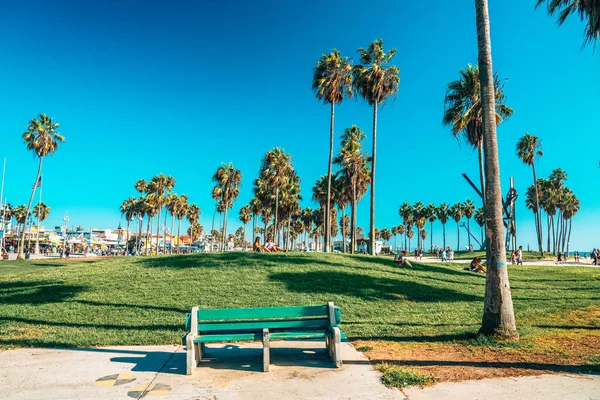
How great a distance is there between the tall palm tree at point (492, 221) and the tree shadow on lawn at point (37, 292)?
11.0 metres

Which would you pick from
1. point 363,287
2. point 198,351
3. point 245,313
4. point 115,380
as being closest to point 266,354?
point 245,313

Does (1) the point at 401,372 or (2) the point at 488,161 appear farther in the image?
(2) the point at 488,161

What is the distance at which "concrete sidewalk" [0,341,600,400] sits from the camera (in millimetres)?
4547

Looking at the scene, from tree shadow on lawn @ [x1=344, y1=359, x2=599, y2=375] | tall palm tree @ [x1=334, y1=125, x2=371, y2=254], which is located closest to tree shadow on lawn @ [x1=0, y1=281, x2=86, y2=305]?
tree shadow on lawn @ [x1=344, y1=359, x2=599, y2=375]

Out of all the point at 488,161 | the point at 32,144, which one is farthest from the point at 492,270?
the point at 32,144

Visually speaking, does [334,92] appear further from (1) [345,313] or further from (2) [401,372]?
(2) [401,372]

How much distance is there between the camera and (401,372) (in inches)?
205

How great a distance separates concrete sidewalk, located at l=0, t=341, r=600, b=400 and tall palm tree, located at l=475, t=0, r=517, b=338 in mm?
1987

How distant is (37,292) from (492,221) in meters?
13.0

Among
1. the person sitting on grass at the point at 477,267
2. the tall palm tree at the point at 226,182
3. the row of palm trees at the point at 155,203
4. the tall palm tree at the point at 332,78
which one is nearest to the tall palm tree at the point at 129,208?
the row of palm trees at the point at 155,203

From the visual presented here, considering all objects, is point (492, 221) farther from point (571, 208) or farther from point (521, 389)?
point (571, 208)

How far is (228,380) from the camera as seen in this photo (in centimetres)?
516

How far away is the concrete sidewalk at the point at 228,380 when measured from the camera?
14.9ft

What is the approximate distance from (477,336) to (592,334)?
2558mm
